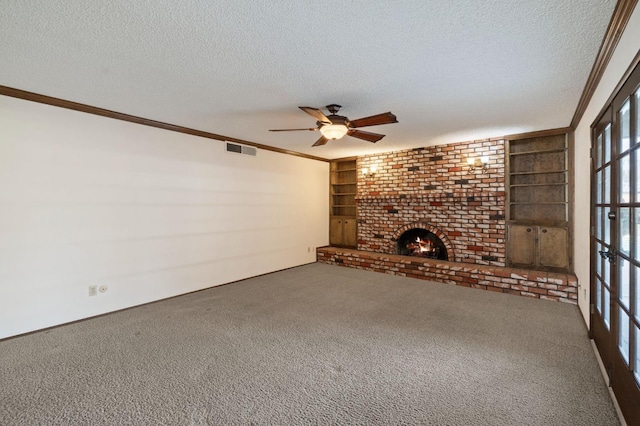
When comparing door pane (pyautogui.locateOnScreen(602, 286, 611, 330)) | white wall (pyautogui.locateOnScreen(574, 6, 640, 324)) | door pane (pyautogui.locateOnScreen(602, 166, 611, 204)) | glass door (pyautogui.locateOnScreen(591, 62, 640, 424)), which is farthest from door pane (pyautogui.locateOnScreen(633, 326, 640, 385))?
white wall (pyautogui.locateOnScreen(574, 6, 640, 324))

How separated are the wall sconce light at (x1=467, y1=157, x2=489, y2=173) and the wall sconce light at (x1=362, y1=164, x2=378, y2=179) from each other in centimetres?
181

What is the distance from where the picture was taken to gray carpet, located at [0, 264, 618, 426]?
1835 mm

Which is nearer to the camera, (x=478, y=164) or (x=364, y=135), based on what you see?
(x=364, y=135)

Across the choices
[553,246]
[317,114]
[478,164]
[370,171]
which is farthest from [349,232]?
[317,114]

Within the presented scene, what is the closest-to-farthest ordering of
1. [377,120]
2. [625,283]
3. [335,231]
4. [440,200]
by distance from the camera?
[625,283], [377,120], [440,200], [335,231]

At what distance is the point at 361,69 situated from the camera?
2439 mm

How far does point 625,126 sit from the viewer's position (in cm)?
189

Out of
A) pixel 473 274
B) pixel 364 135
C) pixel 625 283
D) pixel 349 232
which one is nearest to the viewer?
pixel 625 283

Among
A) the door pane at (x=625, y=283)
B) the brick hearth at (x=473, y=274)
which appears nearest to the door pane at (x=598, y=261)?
the door pane at (x=625, y=283)

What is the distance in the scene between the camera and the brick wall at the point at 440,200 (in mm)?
4902

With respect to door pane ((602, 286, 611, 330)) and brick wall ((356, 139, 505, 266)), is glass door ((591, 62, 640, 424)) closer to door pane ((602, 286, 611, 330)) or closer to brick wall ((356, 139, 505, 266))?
door pane ((602, 286, 611, 330))

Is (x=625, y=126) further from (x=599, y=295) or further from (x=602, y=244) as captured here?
(x=599, y=295)

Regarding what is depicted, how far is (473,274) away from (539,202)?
1545mm

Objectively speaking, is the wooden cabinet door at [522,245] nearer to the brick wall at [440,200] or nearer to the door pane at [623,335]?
the brick wall at [440,200]
